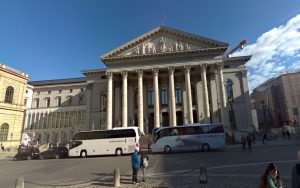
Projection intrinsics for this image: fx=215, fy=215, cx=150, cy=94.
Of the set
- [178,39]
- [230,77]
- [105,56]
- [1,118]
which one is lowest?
[1,118]

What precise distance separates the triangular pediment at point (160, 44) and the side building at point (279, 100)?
41.4 metres

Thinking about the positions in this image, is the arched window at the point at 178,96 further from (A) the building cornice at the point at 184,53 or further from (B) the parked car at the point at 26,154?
(B) the parked car at the point at 26,154

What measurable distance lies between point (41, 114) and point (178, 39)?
40.3 meters

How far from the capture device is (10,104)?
42500 millimetres

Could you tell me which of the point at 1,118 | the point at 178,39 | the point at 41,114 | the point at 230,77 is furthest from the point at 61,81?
the point at 230,77

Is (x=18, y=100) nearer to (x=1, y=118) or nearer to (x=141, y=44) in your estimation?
(x=1, y=118)

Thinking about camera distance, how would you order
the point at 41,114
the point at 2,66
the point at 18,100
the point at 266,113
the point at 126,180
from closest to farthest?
1. the point at 126,180
2. the point at 2,66
3. the point at 18,100
4. the point at 41,114
5. the point at 266,113

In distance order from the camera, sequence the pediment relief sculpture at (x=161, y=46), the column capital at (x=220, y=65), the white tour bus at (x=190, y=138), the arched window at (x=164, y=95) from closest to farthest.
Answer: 1. the white tour bus at (x=190, y=138)
2. the column capital at (x=220, y=65)
3. the pediment relief sculpture at (x=161, y=46)
4. the arched window at (x=164, y=95)

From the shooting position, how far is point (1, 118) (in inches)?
1590

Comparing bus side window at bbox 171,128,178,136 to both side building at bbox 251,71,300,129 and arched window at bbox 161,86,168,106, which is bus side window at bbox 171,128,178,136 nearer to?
arched window at bbox 161,86,168,106

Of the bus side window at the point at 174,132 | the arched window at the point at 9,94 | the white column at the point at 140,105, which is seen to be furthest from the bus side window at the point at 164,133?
the arched window at the point at 9,94

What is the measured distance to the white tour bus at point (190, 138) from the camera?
84.6 feet

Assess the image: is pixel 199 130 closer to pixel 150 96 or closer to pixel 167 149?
pixel 167 149

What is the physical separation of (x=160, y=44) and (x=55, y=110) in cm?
3332
